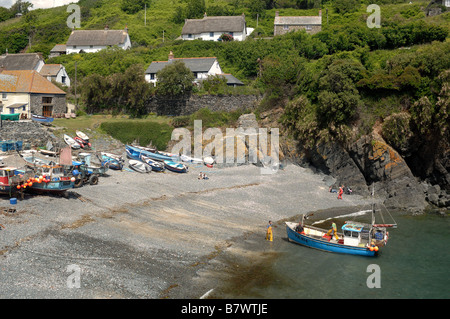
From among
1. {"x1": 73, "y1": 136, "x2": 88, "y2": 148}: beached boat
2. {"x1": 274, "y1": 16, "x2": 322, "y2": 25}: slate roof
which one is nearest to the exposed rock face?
{"x1": 73, "y1": 136, "x2": 88, "y2": 148}: beached boat

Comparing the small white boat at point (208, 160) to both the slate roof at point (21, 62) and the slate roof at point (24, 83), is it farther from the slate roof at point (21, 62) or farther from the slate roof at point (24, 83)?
the slate roof at point (21, 62)

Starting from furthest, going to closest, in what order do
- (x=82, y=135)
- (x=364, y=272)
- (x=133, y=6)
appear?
(x=133, y=6) → (x=82, y=135) → (x=364, y=272)

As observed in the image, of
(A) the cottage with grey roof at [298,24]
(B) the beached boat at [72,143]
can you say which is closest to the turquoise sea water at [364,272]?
(B) the beached boat at [72,143]

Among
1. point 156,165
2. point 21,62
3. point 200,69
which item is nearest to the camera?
point 156,165

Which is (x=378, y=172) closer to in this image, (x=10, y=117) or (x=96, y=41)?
(x=10, y=117)

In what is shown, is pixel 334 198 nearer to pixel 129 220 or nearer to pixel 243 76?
pixel 129 220

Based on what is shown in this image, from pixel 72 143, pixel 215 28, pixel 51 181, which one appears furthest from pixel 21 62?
pixel 51 181
